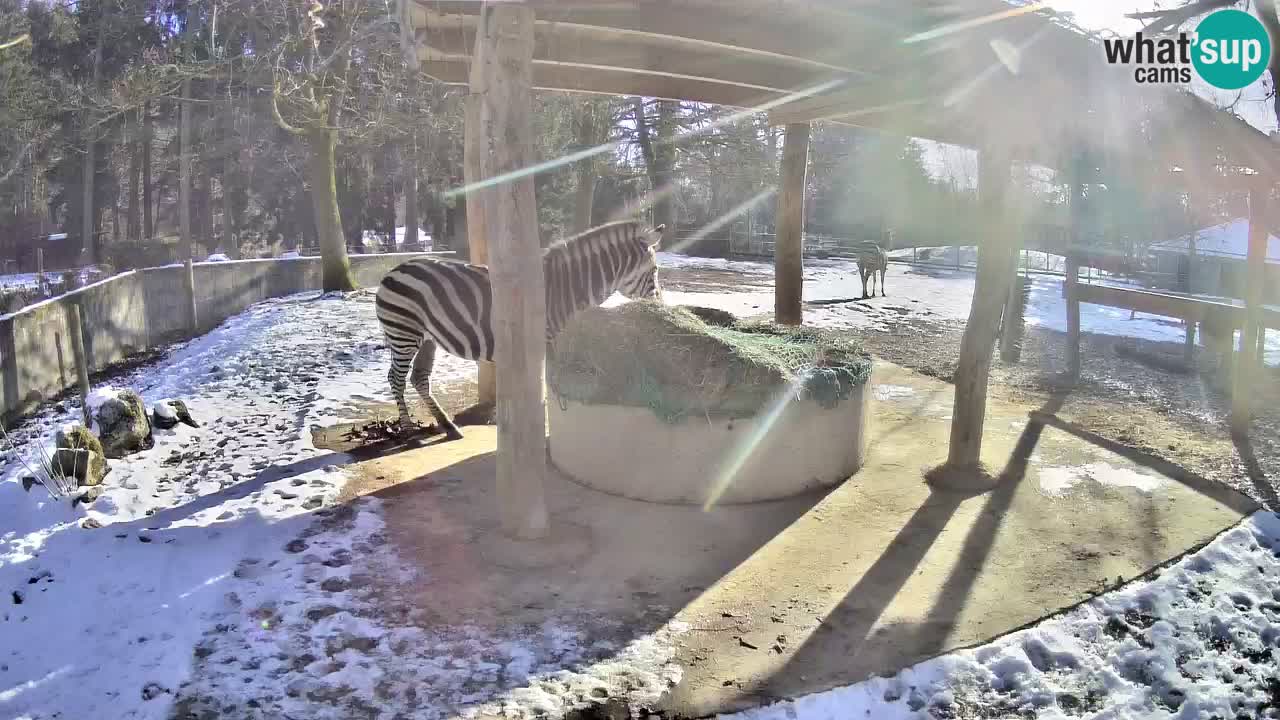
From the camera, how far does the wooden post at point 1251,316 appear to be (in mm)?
7625

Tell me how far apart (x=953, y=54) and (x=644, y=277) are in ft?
11.7

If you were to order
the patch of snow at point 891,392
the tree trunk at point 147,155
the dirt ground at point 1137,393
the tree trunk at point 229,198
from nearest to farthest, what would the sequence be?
the dirt ground at point 1137,393 < the patch of snow at point 891,392 < the tree trunk at point 229,198 < the tree trunk at point 147,155

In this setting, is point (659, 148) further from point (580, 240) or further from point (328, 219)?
point (580, 240)

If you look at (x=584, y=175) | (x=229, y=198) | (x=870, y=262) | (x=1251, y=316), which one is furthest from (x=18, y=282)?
(x=1251, y=316)

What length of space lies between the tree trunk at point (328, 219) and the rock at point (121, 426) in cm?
1142

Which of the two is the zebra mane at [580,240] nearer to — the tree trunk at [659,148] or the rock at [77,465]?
the rock at [77,465]

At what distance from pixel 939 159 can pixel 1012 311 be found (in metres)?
50.8

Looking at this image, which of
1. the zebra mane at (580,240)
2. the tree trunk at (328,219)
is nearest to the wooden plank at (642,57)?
the zebra mane at (580,240)

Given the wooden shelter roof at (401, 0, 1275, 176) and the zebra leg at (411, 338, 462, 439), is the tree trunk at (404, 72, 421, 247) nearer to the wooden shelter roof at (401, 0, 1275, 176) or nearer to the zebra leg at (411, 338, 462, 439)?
the zebra leg at (411, 338, 462, 439)

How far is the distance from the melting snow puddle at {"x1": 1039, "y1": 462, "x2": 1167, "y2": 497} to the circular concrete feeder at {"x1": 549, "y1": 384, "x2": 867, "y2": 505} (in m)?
1.64

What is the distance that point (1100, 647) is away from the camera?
387cm

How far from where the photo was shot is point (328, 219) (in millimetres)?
17797

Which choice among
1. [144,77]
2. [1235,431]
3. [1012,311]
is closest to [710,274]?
[1012,311]

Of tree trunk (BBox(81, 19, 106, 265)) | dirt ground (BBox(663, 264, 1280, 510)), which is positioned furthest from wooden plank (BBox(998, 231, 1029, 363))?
tree trunk (BBox(81, 19, 106, 265))
